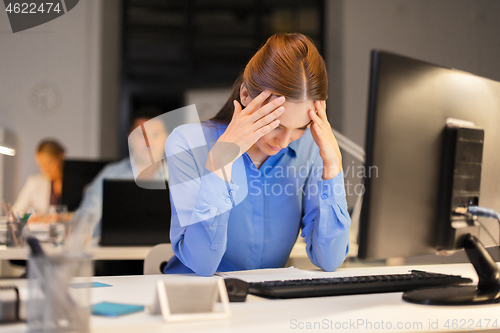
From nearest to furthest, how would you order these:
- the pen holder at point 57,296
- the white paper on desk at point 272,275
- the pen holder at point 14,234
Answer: the pen holder at point 57,296 → the white paper on desk at point 272,275 → the pen holder at point 14,234

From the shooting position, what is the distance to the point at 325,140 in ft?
3.58

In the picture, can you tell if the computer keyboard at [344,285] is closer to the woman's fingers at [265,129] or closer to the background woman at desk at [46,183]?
the woman's fingers at [265,129]

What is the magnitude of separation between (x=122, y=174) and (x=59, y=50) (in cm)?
247

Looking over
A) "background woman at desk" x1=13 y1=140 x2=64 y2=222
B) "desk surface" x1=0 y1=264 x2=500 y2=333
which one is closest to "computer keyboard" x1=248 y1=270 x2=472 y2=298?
"desk surface" x1=0 y1=264 x2=500 y2=333

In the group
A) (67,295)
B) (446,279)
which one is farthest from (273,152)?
(67,295)

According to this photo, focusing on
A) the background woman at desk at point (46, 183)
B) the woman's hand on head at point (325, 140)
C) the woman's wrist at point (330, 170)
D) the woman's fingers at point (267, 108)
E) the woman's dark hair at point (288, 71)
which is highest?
the woman's dark hair at point (288, 71)

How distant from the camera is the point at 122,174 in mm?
2877

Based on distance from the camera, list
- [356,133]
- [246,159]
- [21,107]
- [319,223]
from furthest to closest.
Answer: [21,107] < [356,133] < [246,159] < [319,223]

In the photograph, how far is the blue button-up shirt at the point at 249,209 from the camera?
1.09 metres

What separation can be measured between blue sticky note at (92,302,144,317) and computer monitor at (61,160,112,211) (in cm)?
207

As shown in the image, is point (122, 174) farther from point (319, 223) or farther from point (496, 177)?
point (496, 177)

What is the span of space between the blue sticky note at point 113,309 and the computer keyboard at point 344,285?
23 cm

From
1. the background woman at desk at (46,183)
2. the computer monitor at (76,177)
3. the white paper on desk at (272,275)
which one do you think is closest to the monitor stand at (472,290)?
the white paper on desk at (272,275)

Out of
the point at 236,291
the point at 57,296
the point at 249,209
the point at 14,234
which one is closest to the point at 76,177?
the point at 14,234
